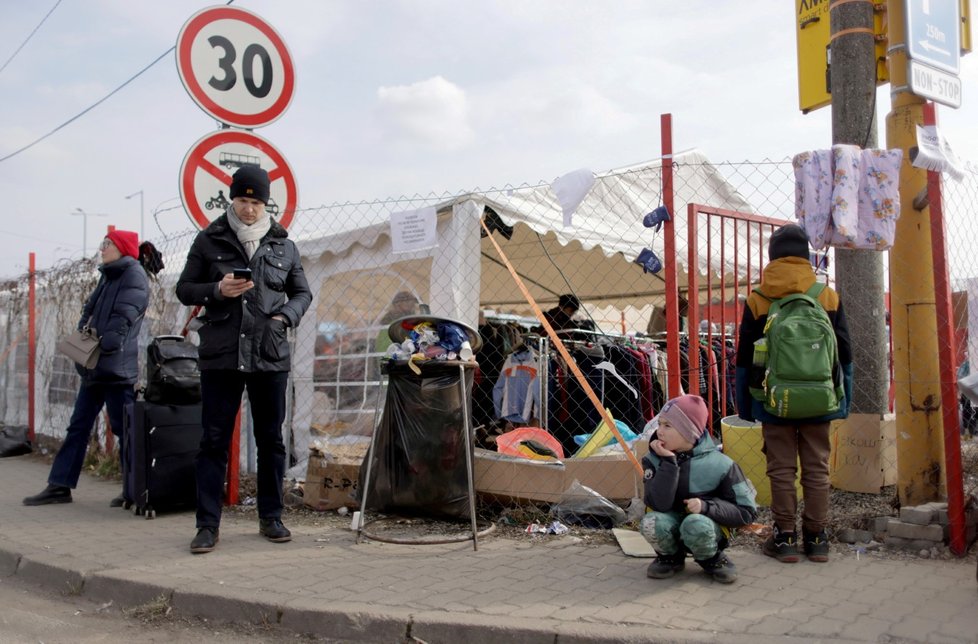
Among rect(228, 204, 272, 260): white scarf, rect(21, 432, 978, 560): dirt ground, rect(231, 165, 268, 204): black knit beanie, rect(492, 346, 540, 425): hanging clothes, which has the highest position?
rect(231, 165, 268, 204): black knit beanie

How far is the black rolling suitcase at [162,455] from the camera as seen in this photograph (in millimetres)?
5160

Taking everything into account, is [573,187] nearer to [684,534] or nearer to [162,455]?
[684,534]

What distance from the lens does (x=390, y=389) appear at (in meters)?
4.70

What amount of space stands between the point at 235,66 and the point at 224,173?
74cm

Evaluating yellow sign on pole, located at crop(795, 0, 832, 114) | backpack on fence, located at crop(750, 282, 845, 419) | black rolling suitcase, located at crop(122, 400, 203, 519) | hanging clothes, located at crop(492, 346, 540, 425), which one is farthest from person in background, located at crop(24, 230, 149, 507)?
yellow sign on pole, located at crop(795, 0, 832, 114)

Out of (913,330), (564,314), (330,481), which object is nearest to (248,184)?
(330,481)

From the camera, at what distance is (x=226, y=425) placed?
4.42 metres

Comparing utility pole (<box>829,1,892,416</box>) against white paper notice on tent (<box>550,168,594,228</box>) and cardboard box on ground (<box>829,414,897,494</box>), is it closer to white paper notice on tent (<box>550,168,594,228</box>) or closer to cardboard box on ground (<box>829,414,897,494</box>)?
cardboard box on ground (<box>829,414,897,494</box>)

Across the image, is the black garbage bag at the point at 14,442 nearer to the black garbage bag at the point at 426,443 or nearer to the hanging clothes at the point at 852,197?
the black garbage bag at the point at 426,443

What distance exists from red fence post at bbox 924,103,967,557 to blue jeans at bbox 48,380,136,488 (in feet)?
17.1

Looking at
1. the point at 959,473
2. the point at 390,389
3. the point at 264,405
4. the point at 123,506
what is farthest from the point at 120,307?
the point at 959,473

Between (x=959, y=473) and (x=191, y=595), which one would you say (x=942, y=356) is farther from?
(x=191, y=595)

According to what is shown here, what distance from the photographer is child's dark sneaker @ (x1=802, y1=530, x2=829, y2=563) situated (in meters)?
3.80

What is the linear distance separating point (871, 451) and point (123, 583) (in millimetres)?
4265
